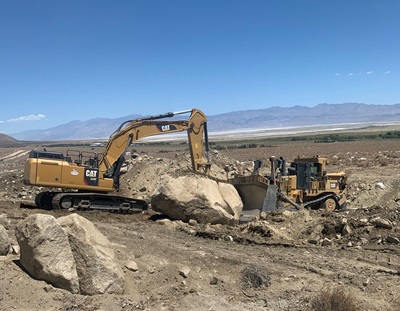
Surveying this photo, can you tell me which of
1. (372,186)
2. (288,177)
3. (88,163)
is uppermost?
(88,163)

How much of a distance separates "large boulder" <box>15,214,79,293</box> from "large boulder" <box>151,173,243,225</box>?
7334mm

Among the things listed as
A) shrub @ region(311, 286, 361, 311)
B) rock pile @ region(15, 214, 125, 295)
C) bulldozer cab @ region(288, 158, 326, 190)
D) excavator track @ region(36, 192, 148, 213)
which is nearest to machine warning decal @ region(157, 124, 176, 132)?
excavator track @ region(36, 192, 148, 213)

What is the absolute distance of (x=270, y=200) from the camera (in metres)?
14.9

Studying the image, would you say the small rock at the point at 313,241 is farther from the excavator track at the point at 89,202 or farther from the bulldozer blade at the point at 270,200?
the excavator track at the point at 89,202

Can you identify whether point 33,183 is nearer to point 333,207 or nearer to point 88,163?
point 88,163

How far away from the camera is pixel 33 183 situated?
14.5 m

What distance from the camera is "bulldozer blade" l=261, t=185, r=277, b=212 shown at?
A: 48.5 feet

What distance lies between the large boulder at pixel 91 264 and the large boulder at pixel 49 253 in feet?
0.40

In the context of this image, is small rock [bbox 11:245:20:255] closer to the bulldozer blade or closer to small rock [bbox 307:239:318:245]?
small rock [bbox 307:239:318:245]

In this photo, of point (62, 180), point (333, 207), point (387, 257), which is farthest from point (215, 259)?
point (333, 207)

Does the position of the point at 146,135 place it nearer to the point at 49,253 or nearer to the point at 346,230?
the point at 346,230

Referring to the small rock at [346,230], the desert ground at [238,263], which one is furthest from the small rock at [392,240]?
the small rock at [346,230]

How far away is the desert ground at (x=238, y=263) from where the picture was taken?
6.61 metres

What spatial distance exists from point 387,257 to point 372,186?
13708 mm
